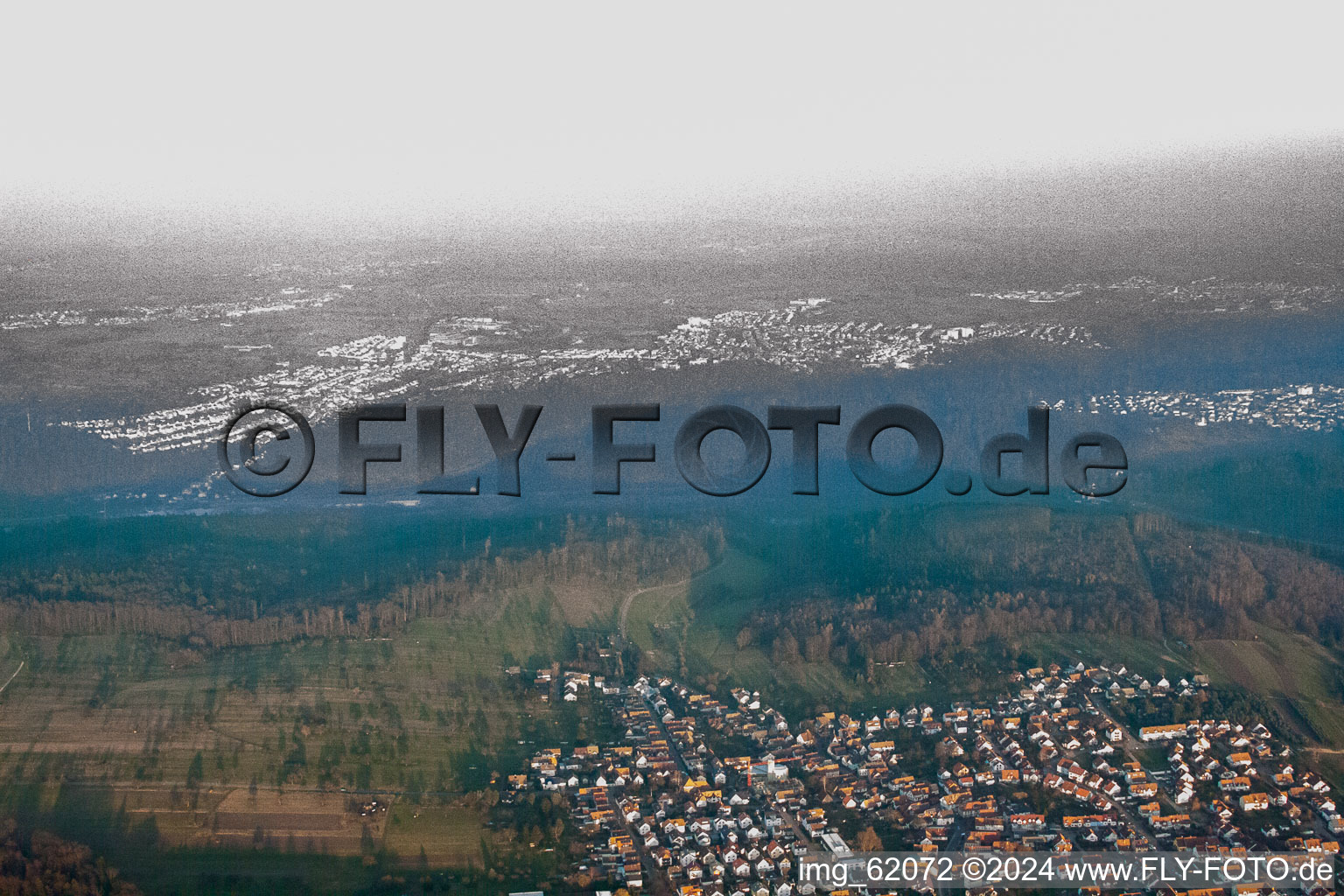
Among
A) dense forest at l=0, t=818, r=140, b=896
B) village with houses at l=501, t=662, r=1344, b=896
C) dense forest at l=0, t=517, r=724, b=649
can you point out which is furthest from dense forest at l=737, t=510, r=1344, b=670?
dense forest at l=0, t=818, r=140, b=896

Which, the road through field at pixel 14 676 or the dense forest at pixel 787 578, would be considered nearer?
the road through field at pixel 14 676

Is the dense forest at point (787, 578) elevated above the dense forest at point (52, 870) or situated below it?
above

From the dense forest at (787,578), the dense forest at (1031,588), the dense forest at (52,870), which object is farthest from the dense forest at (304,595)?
the dense forest at (52,870)

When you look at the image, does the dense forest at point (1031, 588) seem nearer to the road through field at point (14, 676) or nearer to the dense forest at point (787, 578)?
the dense forest at point (787, 578)

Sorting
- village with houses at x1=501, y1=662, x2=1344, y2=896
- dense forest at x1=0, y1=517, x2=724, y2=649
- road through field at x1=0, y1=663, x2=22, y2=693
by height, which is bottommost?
village with houses at x1=501, y1=662, x2=1344, y2=896

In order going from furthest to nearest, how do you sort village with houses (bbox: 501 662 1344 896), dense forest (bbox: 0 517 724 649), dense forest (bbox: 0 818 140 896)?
dense forest (bbox: 0 517 724 649)
village with houses (bbox: 501 662 1344 896)
dense forest (bbox: 0 818 140 896)

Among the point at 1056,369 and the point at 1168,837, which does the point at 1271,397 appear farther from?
the point at 1168,837

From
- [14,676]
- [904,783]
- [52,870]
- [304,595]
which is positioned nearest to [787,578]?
[904,783]

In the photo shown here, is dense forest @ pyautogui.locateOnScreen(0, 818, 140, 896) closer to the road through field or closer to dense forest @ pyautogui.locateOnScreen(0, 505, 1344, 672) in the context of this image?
the road through field

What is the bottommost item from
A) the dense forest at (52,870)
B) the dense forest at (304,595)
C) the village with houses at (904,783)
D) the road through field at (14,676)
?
the dense forest at (52,870)
